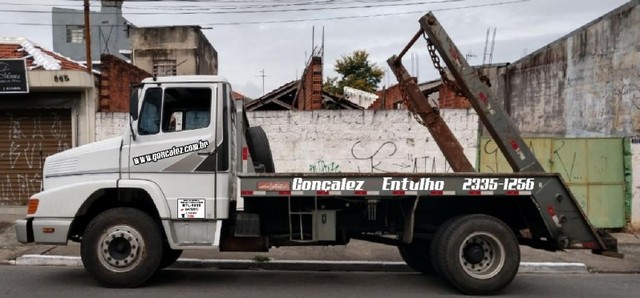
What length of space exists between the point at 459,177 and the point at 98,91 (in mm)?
9494

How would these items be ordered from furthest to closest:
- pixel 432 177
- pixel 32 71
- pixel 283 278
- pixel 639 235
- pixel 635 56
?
1. pixel 635 56
2. pixel 32 71
3. pixel 639 235
4. pixel 283 278
5. pixel 432 177

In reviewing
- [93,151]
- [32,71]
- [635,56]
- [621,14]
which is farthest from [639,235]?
[32,71]

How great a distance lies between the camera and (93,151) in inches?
266

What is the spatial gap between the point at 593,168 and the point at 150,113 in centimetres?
859


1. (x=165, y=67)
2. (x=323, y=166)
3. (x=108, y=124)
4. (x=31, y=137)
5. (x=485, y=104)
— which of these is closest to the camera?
(x=485, y=104)

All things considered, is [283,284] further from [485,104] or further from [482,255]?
[485,104]

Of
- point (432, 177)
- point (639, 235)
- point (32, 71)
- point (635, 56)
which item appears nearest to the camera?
point (432, 177)

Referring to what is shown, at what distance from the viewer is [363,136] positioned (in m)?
12.3

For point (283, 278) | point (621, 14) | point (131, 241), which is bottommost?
point (283, 278)

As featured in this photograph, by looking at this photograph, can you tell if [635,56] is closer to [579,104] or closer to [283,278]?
[579,104]

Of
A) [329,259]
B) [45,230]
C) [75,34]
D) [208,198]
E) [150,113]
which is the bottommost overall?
[329,259]

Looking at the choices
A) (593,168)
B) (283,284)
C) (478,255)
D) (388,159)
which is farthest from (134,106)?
(593,168)

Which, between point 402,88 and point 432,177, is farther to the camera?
point 402,88

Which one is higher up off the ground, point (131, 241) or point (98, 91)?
point (98, 91)
